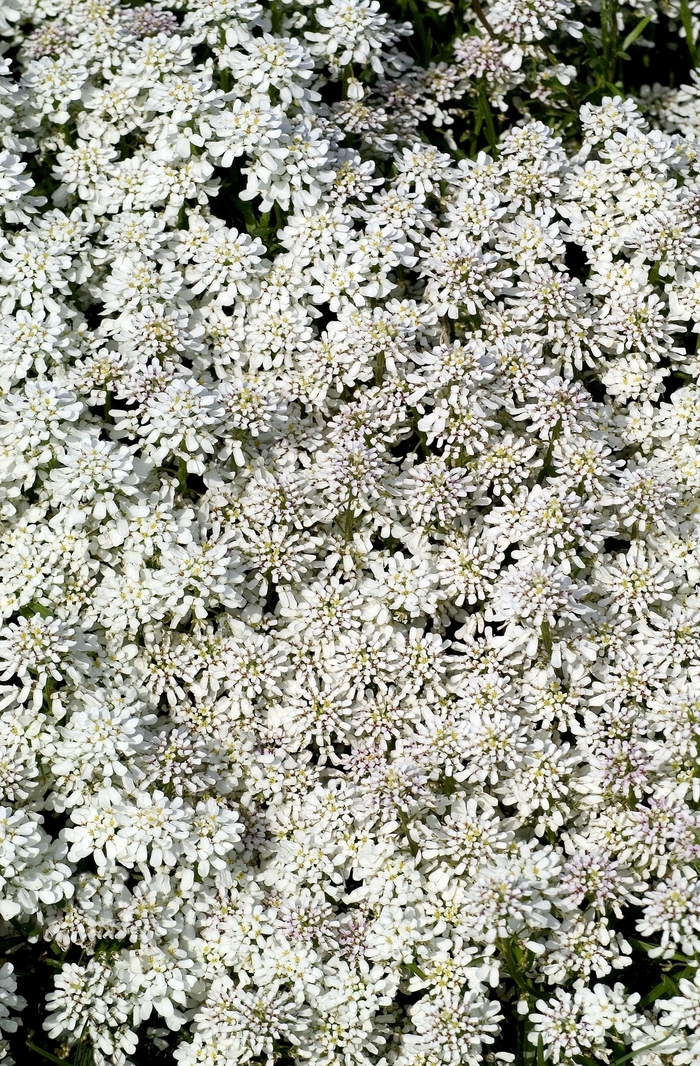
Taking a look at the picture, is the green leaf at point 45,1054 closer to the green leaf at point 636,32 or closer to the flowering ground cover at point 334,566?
the flowering ground cover at point 334,566

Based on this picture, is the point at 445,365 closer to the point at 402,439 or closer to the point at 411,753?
the point at 402,439

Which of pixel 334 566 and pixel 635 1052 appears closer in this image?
pixel 635 1052

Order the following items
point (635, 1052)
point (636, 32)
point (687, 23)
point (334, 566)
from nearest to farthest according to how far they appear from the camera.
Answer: point (635, 1052) → point (334, 566) → point (636, 32) → point (687, 23)

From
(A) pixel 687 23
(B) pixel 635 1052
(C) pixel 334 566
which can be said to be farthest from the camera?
(A) pixel 687 23

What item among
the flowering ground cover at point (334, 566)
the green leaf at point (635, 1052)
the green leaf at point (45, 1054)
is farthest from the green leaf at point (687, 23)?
the green leaf at point (45, 1054)

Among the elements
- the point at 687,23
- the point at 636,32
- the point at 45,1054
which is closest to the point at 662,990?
the point at 45,1054

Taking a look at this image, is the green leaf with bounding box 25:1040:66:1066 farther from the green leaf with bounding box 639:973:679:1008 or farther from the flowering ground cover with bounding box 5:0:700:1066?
the green leaf with bounding box 639:973:679:1008

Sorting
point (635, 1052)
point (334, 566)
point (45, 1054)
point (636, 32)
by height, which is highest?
point (636, 32)

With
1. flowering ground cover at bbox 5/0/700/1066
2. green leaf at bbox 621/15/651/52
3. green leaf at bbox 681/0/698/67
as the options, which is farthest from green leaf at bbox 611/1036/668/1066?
green leaf at bbox 681/0/698/67

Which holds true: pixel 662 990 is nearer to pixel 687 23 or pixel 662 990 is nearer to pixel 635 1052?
pixel 635 1052
